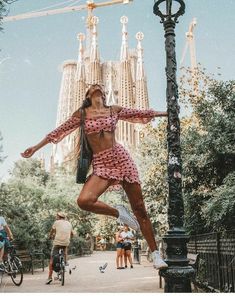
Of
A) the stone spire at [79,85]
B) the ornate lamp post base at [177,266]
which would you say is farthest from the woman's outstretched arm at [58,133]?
the stone spire at [79,85]

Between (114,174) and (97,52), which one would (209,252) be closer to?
(114,174)

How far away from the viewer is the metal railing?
17.1 feet

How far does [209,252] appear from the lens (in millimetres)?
6348

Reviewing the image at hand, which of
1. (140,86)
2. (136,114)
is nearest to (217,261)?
(136,114)

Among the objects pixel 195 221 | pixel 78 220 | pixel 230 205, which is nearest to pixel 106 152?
pixel 230 205

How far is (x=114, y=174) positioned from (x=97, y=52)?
63.4 metres

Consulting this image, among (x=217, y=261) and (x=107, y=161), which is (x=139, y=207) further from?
(x=217, y=261)

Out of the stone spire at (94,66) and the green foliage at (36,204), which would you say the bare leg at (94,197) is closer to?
the green foliage at (36,204)

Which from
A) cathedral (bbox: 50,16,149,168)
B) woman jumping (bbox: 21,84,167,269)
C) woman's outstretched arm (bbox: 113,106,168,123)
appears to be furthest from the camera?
cathedral (bbox: 50,16,149,168)

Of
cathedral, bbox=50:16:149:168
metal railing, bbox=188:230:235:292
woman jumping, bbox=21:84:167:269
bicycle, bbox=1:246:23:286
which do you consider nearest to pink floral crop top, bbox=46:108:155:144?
woman jumping, bbox=21:84:167:269

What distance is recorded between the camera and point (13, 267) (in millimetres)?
8141

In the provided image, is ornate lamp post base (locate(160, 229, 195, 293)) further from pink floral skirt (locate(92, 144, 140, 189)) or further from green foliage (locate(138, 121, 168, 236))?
green foliage (locate(138, 121, 168, 236))

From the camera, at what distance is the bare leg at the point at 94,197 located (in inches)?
110

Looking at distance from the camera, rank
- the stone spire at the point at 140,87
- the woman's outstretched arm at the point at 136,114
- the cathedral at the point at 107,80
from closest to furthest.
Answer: the woman's outstretched arm at the point at 136,114 < the cathedral at the point at 107,80 < the stone spire at the point at 140,87
